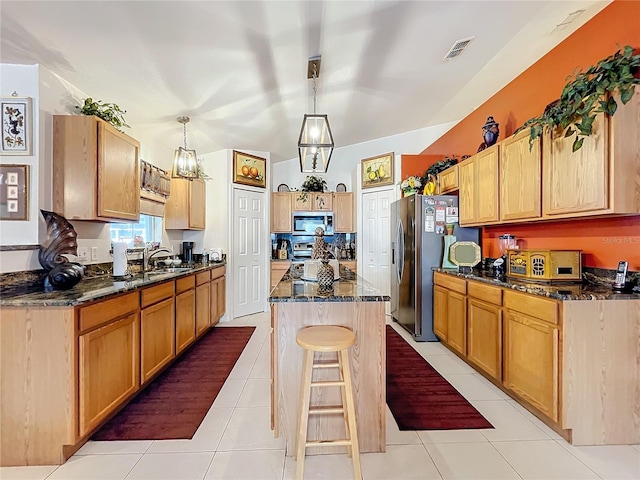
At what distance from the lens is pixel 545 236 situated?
2.76 m

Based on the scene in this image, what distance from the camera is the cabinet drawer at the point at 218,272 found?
4109 mm

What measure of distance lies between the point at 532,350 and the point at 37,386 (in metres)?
3.18

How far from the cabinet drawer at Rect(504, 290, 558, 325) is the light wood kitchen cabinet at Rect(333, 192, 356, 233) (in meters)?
3.50

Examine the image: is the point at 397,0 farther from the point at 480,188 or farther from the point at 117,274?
→ the point at 117,274

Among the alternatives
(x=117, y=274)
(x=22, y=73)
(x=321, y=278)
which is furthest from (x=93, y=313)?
(x=22, y=73)

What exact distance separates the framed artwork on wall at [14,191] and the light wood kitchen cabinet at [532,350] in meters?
3.67

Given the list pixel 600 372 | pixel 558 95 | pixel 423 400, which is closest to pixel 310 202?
A: pixel 558 95

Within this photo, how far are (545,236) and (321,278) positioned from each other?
221cm

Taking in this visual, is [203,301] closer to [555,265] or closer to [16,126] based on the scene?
[16,126]

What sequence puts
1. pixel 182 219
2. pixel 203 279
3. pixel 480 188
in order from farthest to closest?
pixel 182 219 < pixel 203 279 < pixel 480 188

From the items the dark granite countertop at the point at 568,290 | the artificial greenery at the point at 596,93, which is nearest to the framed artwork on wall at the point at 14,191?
the dark granite countertop at the point at 568,290

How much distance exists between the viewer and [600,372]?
189 centimetres

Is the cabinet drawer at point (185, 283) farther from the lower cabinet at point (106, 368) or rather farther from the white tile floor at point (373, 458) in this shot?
the white tile floor at point (373, 458)

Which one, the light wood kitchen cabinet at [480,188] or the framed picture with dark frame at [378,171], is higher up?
the framed picture with dark frame at [378,171]
